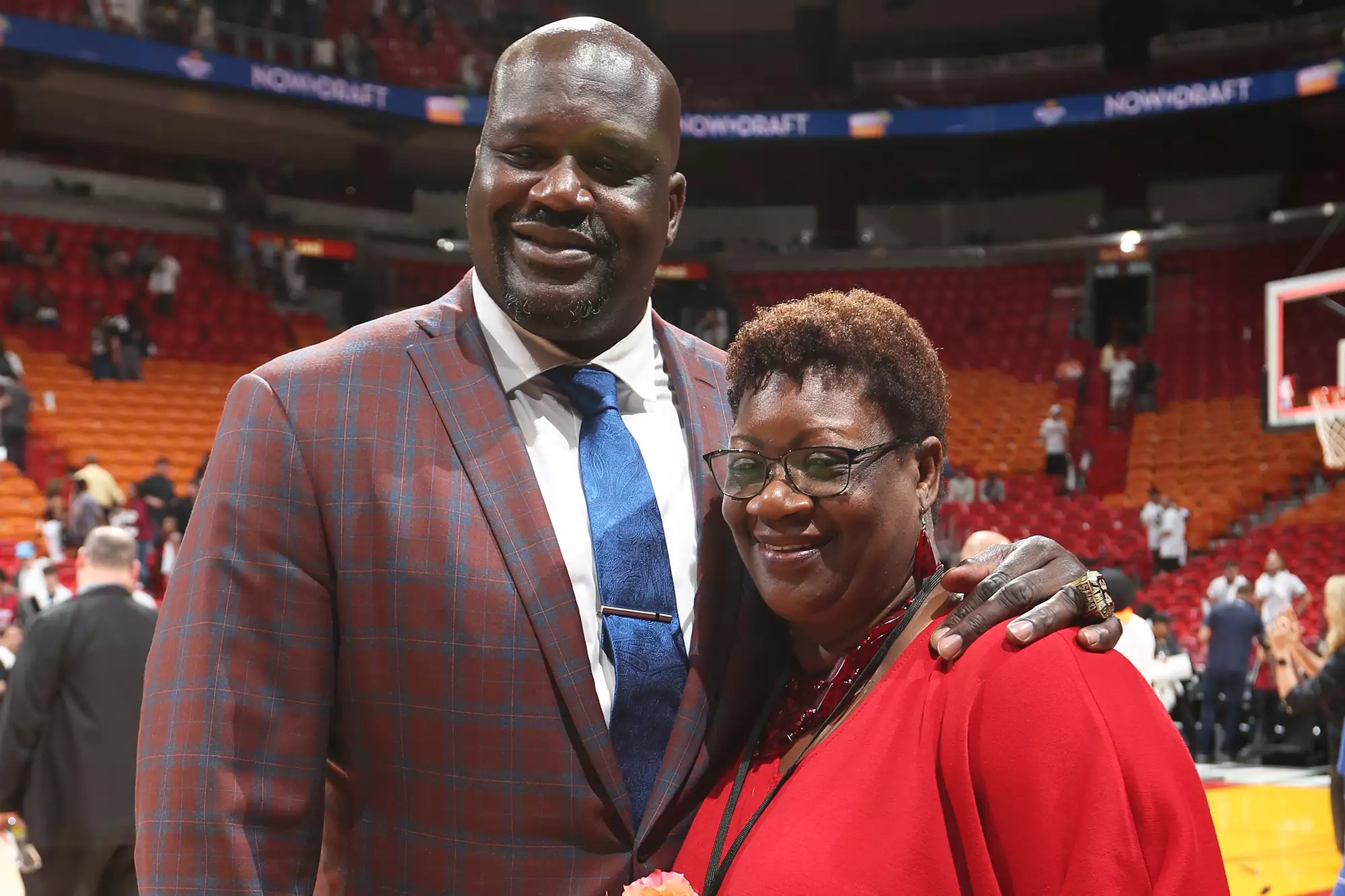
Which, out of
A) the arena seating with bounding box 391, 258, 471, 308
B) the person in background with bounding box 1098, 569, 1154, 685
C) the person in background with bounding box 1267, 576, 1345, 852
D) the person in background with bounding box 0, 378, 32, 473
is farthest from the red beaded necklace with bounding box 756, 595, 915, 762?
the arena seating with bounding box 391, 258, 471, 308

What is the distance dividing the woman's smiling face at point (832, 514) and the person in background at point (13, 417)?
11354 mm

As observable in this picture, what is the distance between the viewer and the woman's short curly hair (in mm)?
1545

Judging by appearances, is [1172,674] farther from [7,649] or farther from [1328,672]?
[7,649]

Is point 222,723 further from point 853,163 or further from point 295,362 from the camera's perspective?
point 853,163

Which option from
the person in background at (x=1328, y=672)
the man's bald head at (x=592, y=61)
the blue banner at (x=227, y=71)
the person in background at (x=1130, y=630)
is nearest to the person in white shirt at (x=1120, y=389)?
the blue banner at (x=227, y=71)

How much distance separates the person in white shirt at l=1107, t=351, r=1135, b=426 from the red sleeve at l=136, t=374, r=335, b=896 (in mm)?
15566

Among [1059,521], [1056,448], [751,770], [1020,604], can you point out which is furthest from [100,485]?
[1020,604]

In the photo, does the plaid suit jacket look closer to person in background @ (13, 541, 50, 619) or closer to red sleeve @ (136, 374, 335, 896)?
red sleeve @ (136, 374, 335, 896)

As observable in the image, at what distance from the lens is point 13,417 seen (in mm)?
11555

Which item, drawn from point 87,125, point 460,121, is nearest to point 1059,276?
point 460,121

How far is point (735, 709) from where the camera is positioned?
1659 millimetres

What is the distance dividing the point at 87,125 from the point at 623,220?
16679 millimetres

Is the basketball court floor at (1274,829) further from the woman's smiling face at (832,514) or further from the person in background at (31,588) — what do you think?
the person in background at (31,588)

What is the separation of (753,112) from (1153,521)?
27.4ft
